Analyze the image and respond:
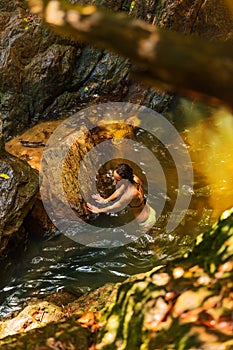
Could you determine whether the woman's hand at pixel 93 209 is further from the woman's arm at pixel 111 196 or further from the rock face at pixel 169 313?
the rock face at pixel 169 313

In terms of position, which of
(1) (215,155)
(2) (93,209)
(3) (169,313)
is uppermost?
(1) (215,155)

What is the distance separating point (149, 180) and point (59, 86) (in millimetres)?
3976

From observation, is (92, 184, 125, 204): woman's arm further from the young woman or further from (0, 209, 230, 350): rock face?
(0, 209, 230, 350): rock face

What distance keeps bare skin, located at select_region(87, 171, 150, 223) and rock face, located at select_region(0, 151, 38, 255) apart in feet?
4.19

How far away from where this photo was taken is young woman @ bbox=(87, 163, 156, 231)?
7457 mm

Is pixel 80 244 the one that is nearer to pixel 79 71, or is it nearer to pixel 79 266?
pixel 79 266

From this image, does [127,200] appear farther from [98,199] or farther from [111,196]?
[98,199]

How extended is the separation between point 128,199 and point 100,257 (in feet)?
3.78

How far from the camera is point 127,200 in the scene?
7.79 metres

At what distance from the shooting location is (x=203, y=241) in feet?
12.4

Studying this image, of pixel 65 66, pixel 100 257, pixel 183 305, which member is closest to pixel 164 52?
pixel 183 305

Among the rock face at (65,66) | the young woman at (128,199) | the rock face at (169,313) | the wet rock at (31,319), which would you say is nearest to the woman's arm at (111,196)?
the young woman at (128,199)

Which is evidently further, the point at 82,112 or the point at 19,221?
the point at 82,112

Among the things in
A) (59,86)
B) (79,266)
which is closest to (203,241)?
(79,266)
